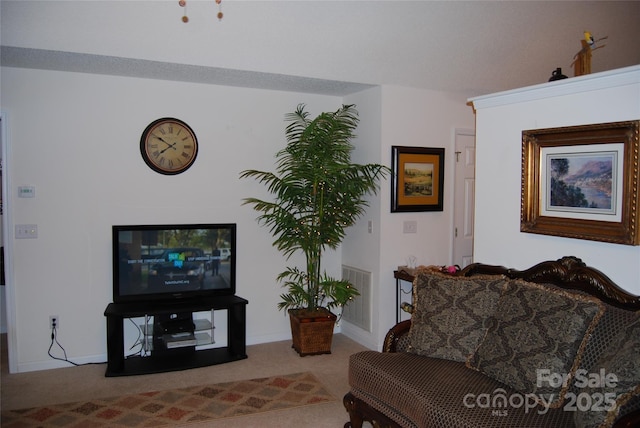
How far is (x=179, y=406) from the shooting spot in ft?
10.8

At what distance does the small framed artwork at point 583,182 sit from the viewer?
2371 millimetres

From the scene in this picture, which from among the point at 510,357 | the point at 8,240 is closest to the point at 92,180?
the point at 8,240

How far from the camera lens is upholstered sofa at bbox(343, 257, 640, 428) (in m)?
2.03

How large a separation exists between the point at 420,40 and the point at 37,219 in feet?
11.3

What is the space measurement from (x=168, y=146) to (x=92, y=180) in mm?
682

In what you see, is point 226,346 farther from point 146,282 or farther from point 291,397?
point 291,397

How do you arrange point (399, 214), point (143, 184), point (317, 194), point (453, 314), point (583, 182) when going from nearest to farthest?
point (583, 182), point (453, 314), point (143, 184), point (317, 194), point (399, 214)

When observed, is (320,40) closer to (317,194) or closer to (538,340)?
(317,194)

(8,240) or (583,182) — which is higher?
(583,182)

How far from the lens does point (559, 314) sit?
2.34m

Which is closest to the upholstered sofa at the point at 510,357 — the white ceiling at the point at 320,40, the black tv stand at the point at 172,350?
the black tv stand at the point at 172,350

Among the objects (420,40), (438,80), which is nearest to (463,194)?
(438,80)

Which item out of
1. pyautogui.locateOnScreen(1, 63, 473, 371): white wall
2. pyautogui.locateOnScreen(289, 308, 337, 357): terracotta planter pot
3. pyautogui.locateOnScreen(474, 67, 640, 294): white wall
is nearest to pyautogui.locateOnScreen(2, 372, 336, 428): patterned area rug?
pyautogui.locateOnScreen(289, 308, 337, 357): terracotta planter pot

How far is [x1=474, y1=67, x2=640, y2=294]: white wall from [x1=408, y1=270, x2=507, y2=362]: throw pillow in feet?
1.02
